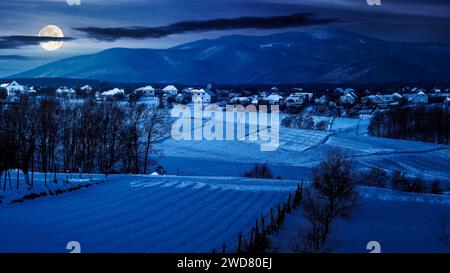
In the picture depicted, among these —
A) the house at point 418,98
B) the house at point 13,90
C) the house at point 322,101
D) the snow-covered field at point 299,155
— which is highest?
the house at point 13,90

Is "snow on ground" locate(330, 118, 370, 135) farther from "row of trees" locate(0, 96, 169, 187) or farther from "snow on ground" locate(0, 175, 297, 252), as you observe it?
"snow on ground" locate(0, 175, 297, 252)

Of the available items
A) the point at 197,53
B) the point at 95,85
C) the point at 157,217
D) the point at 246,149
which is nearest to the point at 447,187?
the point at 246,149

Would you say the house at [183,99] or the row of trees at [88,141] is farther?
the house at [183,99]

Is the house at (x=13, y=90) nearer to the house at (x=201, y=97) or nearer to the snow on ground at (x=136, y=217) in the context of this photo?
the house at (x=201, y=97)

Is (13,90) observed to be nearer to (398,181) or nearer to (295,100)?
(295,100)

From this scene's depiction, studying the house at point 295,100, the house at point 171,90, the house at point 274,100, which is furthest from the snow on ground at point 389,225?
the house at point 171,90

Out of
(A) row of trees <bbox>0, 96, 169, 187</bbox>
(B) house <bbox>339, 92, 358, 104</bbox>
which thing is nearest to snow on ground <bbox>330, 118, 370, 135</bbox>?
(B) house <bbox>339, 92, 358, 104</bbox>
